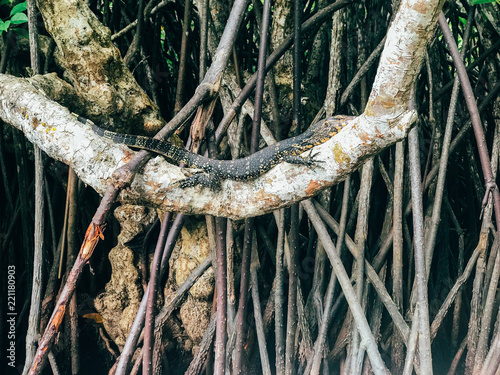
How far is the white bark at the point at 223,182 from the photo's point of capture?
4.65ft

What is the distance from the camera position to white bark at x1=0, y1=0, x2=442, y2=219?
1.42 m

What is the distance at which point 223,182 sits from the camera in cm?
177

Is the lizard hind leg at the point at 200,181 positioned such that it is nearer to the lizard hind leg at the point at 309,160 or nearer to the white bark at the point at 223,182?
the white bark at the point at 223,182

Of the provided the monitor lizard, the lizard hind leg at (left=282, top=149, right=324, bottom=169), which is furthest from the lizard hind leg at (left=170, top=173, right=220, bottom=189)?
the lizard hind leg at (left=282, top=149, right=324, bottom=169)

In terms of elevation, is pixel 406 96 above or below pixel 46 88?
below

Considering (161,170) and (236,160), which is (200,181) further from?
(236,160)

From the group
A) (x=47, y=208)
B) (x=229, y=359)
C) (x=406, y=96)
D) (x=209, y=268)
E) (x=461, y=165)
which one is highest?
(x=461, y=165)

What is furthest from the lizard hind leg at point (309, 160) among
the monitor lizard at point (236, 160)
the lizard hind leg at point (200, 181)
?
the lizard hind leg at point (200, 181)

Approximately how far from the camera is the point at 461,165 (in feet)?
12.1

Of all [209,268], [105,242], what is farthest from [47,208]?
[209,268]

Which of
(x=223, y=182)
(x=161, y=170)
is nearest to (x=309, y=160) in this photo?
(x=223, y=182)

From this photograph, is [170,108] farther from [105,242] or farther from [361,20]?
[361,20]

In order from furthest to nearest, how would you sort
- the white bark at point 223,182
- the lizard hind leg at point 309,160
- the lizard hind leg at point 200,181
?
the lizard hind leg at point 200,181, the lizard hind leg at point 309,160, the white bark at point 223,182

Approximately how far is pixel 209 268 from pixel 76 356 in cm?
132
